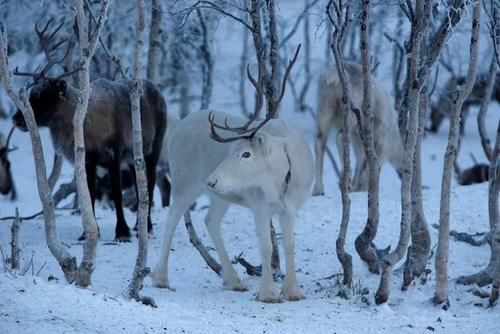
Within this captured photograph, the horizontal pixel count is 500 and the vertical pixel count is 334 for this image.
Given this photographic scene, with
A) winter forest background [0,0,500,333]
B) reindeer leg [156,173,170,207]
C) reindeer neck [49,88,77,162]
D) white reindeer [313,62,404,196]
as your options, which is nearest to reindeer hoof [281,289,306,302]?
winter forest background [0,0,500,333]

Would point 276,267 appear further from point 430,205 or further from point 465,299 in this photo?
point 430,205

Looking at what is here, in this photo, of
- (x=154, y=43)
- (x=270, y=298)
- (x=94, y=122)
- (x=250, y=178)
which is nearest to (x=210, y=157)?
(x=250, y=178)

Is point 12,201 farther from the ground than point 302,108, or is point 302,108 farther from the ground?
point 302,108

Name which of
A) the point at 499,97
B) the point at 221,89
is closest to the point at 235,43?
the point at 221,89

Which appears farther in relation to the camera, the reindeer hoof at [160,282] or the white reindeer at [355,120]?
the white reindeer at [355,120]

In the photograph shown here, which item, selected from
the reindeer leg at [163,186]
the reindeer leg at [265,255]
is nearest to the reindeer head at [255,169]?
the reindeer leg at [265,255]

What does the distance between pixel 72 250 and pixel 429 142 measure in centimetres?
1334

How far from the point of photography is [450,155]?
6.89 metres

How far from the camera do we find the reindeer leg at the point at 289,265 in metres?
7.34

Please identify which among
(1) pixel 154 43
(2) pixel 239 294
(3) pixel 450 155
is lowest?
(2) pixel 239 294

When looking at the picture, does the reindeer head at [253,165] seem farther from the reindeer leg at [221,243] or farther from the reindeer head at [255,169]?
the reindeer leg at [221,243]

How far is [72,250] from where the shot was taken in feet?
30.0

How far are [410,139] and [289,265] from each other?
129cm

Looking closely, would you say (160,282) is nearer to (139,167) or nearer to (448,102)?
(139,167)
